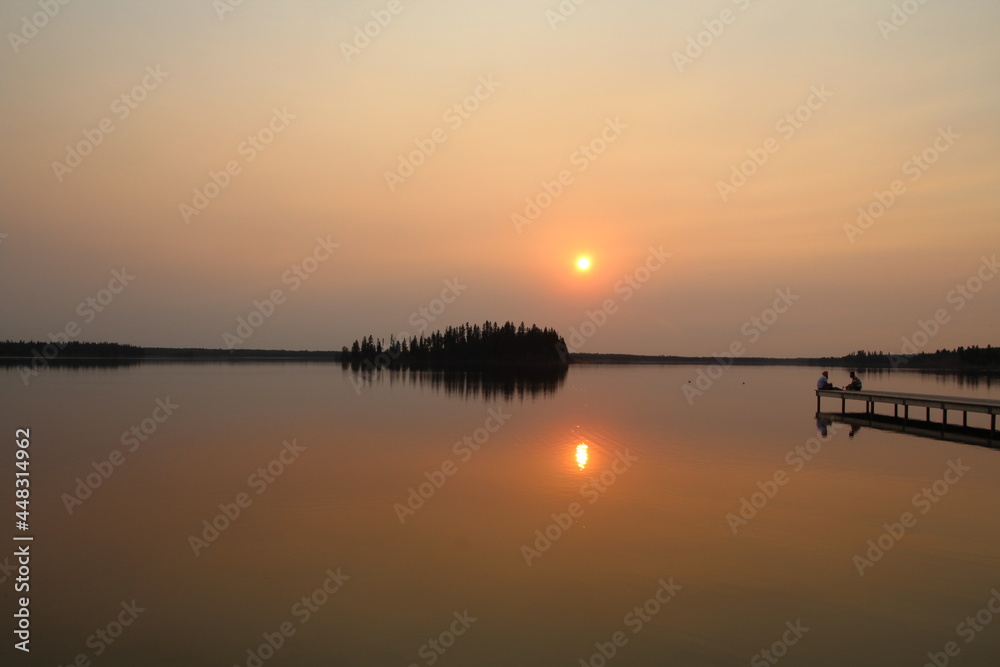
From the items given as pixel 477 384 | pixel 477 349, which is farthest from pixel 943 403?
pixel 477 349

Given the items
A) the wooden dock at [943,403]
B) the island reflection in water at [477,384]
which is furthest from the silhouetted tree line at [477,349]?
the wooden dock at [943,403]

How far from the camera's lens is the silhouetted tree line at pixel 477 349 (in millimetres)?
162750

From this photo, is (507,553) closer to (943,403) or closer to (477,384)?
(943,403)

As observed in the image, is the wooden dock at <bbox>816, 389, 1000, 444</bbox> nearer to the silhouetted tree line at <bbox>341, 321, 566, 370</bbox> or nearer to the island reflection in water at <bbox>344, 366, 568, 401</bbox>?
the island reflection in water at <bbox>344, 366, 568, 401</bbox>

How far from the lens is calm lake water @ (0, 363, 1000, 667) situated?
7352mm

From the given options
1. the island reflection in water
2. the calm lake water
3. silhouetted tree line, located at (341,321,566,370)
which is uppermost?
silhouetted tree line, located at (341,321,566,370)

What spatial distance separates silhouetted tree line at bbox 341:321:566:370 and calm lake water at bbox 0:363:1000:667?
454 ft

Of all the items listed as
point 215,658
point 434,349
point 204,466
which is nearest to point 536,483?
point 204,466

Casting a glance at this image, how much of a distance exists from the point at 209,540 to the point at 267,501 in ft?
8.64

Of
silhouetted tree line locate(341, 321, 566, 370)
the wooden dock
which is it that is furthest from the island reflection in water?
silhouetted tree line locate(341, 321, 566, 370)

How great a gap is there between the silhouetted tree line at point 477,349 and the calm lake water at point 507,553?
138 meters

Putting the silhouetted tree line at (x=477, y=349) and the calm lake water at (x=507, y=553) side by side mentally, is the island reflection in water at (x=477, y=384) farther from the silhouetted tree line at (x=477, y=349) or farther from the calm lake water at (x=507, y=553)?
the silhouetted tree line at (x=477, y=349)

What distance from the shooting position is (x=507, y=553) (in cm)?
1030

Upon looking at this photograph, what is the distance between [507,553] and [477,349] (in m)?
159
